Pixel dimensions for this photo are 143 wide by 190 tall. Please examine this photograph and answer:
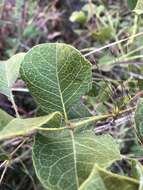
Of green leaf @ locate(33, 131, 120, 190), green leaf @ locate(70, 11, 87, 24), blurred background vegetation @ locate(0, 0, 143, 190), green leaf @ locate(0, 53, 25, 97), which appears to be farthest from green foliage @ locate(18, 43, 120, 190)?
green leaf @ locate(70, 11, 87, 24)

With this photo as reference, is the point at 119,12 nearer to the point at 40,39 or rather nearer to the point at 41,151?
the point at 40,39

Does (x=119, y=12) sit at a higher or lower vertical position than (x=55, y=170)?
lower

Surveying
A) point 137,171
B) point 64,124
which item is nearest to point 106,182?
point 137,171

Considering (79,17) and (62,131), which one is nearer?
(62,131)

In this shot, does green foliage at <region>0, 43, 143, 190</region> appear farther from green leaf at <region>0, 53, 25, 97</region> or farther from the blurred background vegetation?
the blurred background vegetation

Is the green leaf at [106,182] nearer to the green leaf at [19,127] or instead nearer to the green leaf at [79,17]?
the green leaf at [19,127]

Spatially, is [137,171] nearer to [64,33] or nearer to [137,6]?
[137,6]

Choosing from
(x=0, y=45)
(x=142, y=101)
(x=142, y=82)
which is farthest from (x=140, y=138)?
(x=0, y=45)
